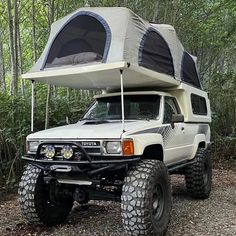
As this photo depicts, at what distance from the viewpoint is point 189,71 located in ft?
23.9

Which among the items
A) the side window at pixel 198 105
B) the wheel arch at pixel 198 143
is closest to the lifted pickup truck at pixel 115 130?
the wheel arch at pixel 198 143

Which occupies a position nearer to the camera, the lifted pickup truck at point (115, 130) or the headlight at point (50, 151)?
the lifted pickup truck at point (115, 130)

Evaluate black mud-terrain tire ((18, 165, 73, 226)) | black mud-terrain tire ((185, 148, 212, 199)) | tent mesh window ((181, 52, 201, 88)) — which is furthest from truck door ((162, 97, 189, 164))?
black mud-terrain tire ((18, 165, 73, 226))

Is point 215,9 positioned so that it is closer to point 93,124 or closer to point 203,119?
point 203,119

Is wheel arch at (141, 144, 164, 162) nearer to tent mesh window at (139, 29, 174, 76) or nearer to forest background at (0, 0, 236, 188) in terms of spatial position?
tent mesh window at (139, 29, 174, 76)

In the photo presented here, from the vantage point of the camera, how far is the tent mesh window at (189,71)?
22.6ft

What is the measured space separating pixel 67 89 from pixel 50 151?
665cm

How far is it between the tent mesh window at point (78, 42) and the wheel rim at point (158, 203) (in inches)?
78.0

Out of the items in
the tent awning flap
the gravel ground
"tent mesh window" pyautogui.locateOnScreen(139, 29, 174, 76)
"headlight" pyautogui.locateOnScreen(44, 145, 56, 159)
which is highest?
"tent mesh window" pyautogui.locateOnScreen(139, 29, 174, 76)

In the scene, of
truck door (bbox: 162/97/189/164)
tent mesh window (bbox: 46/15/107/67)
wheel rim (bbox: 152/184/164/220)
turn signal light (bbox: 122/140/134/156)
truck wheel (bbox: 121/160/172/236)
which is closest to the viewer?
truck wheel (bbox: 121/160/172/236)

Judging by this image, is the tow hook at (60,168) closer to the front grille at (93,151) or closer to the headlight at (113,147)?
the front grille at (93,151)

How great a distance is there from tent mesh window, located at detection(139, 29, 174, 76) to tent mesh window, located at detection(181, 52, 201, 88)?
29.4 inches

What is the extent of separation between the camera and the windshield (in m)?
5.76

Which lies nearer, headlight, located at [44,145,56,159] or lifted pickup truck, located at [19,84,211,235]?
lifted pickup truck, located at [19,84,211,235]
